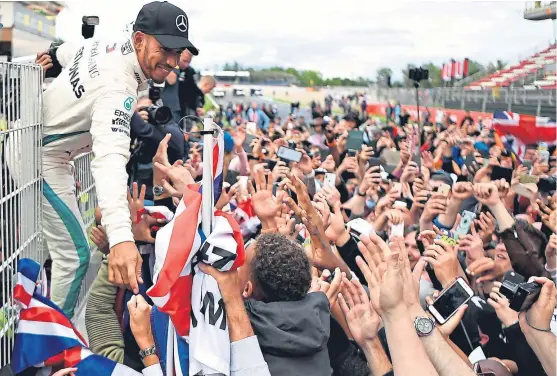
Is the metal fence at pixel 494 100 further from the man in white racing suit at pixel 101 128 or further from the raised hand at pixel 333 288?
the raised hand at pixel 333 288

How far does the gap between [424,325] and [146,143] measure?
284 cm

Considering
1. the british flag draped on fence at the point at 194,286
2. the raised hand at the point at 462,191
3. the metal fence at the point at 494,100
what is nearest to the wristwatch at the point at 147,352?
the british flag draped on fence at the point at 194,286

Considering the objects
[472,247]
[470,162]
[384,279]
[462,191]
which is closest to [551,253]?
[472,247]

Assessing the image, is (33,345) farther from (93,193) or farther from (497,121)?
(497,121)

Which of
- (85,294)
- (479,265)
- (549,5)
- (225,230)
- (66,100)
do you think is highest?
(549,5)

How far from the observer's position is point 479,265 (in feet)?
13.8

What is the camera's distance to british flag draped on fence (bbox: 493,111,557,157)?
13.7 meters

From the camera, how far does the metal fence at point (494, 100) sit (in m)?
20.6

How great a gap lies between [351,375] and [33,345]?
118 cm

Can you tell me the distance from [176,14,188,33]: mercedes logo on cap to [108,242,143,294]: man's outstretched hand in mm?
964

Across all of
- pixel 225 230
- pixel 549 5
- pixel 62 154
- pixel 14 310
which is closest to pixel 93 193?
pixel 62 154

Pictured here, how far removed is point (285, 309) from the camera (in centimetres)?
248

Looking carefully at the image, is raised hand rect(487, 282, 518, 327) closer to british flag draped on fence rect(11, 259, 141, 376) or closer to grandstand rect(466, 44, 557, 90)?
british flag draped on fence rect(11, 259, 141, 376)

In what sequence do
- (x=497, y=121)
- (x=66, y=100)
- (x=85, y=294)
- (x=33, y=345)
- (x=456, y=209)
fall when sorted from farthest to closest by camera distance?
(x=497, y=121)
(x=456, y=209)
(x=85, y=294)
(x=66, y=100)
(x=33, y=345)
